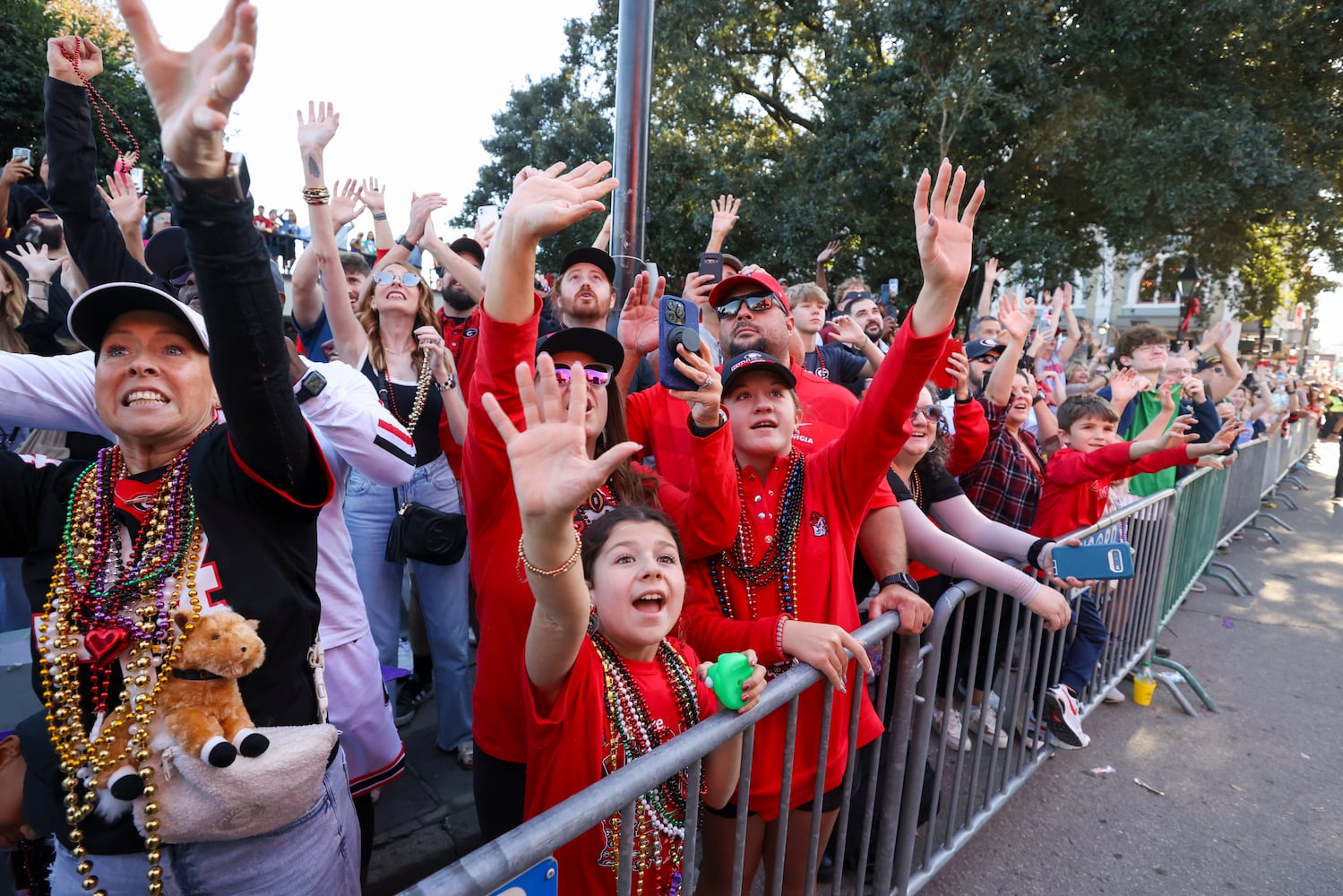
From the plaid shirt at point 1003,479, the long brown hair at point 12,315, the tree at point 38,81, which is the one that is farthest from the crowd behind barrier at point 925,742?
the tree at point 38,81

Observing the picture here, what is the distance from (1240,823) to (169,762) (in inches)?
165

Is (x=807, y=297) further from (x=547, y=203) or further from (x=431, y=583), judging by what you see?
(x=547, y=203)

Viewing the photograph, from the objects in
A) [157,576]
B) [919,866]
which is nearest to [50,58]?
[157,576]

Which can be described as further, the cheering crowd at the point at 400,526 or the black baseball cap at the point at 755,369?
the black baseball cap at the point at 755,369

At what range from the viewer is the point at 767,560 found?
7.29 ft

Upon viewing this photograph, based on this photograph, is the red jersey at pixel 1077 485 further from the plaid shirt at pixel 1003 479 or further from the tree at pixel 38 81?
the tree at pixel 38 81

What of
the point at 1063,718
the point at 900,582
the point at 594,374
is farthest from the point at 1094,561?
the point at 594,374

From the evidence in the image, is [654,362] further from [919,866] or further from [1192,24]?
[1192,24]

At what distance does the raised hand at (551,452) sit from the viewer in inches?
49.8

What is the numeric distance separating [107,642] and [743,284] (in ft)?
7.58

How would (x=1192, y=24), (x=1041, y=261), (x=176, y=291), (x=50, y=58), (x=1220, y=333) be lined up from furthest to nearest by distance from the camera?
(x=1041, y=261) → (x=1192, y=24) → (x=1220, y=333) → (x=176, y=291) → (x=50, y=58)

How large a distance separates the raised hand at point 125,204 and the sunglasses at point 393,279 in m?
0.95

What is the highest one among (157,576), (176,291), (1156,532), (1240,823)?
(176,291)

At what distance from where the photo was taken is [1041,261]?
494 inches
